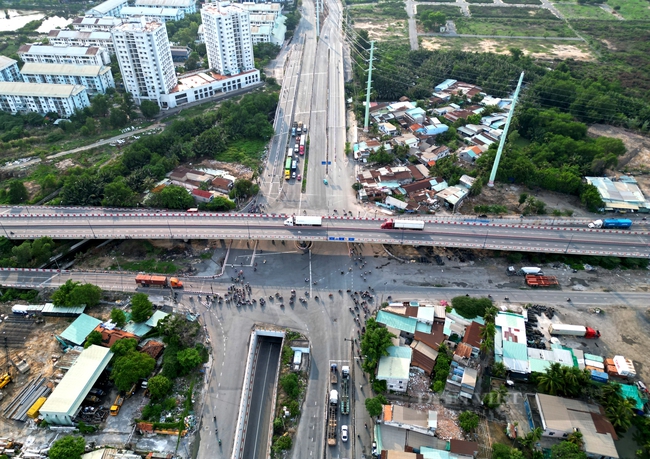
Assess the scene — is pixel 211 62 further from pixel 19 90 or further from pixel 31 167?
pixel 31 167

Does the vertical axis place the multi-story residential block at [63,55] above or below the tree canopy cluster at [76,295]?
above

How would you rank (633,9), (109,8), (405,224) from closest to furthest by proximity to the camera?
(405,224)
(109,8)
(633,9)

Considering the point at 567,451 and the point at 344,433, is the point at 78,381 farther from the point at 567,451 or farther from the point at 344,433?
the point at 567,451

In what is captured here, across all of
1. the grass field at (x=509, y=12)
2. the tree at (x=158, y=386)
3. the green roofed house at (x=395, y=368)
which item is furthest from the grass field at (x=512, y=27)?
the tree at (x=158, y=386)

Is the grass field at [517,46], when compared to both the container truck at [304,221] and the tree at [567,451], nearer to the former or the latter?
the container truck at [304,221]

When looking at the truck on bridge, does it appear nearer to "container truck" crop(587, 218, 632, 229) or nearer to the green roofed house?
the green roofed house

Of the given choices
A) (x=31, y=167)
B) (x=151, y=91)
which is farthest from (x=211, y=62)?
(x=31, y=167)

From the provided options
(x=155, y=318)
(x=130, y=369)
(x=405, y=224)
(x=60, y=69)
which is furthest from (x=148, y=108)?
(x=130, y=369)

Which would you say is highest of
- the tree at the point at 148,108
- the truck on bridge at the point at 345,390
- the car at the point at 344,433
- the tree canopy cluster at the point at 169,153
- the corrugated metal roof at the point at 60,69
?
the corrugated metal roof at the point at 60,69
